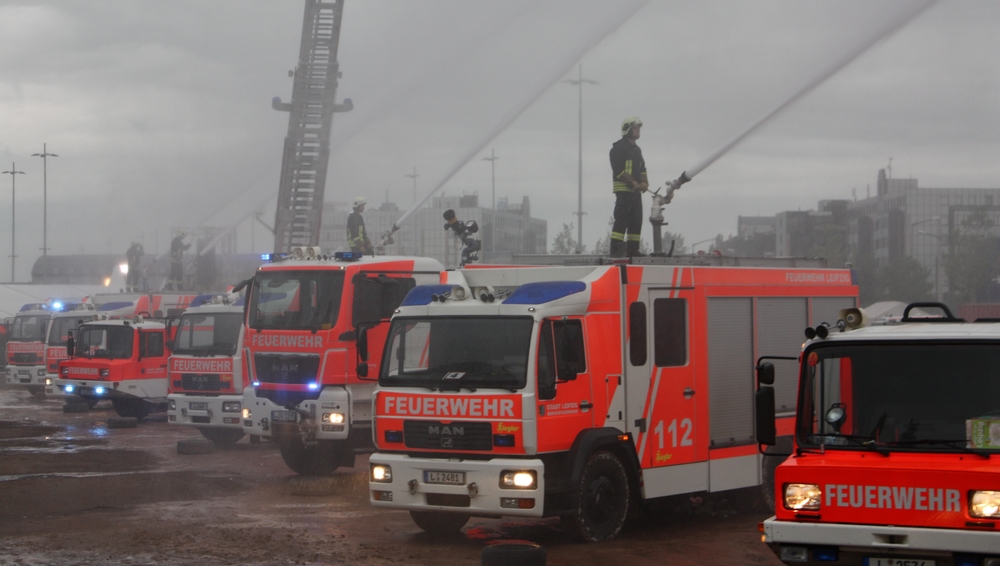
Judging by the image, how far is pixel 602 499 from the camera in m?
10.4

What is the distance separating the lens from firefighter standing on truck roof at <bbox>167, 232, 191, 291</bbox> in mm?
30766

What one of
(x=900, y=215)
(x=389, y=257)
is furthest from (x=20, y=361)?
(x=900, y=215)

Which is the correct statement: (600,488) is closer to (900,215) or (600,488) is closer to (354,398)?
(354,398)

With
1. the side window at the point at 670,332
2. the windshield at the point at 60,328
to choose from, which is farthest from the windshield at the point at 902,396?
the windshield at the point at 60,328

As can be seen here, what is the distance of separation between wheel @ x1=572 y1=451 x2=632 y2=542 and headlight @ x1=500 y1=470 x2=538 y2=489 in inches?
22.1

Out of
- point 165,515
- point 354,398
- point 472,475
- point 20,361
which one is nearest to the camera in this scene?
A: point 472,475

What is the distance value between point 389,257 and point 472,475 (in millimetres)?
6800

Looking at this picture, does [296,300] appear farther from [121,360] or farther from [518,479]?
[121,360]

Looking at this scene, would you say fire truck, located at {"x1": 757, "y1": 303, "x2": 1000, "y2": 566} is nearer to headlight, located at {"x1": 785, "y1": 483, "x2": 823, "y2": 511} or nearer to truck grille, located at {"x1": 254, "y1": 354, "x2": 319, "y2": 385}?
headlight, located at {"x1": 785, "y1": 483, "x2": 823, "y2": 511}

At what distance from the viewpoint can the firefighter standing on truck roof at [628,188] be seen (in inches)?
539

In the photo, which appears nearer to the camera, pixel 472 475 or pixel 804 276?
pixel 472 475

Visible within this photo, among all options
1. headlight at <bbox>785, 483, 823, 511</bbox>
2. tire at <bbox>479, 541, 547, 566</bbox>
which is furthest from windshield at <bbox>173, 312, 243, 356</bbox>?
headlight at <bbox>785, 483, 823, 511</bbox>

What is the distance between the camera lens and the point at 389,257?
16.1m

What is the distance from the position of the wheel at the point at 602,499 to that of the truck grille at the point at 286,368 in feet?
20.3
